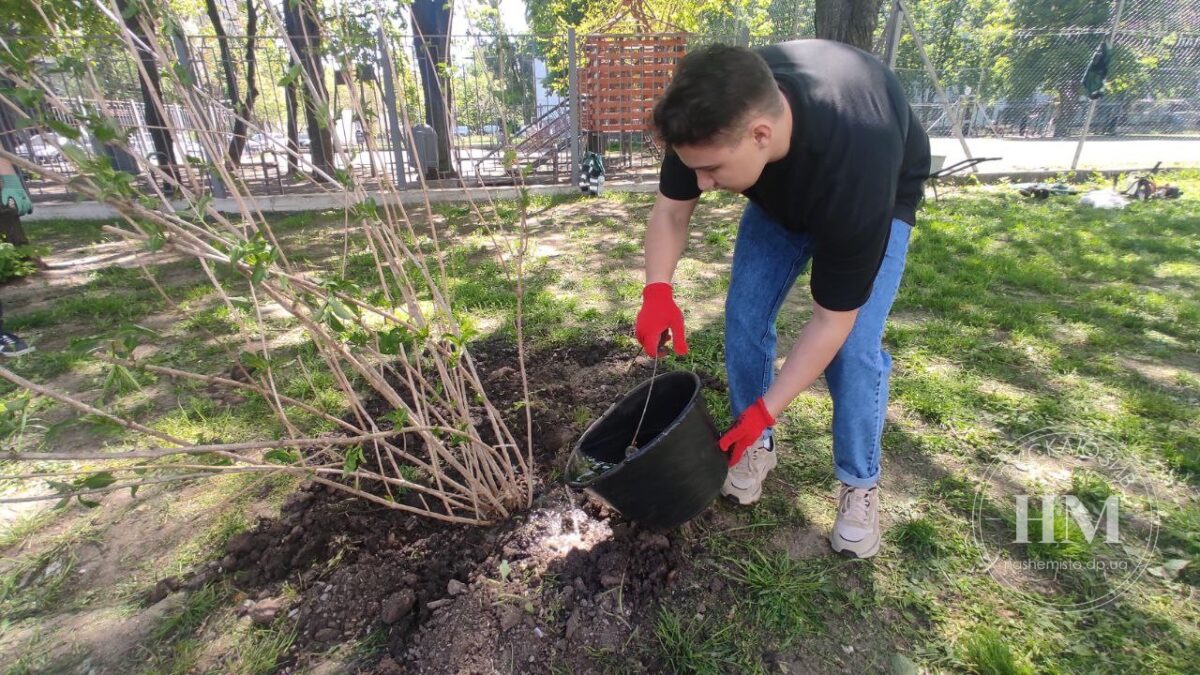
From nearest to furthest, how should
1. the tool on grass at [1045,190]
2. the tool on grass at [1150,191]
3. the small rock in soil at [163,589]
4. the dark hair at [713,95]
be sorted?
the dark hair at [713,95], the small rock in soil at [163,589], the tool on grass at [1150,191], the tool on grass at [1045,190]

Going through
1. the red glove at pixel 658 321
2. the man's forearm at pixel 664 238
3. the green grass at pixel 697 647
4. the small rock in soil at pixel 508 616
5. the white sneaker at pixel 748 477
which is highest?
the man's forearm at pixel 664 238

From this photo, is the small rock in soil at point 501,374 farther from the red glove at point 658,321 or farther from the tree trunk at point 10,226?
the tree trunk at point 10,226

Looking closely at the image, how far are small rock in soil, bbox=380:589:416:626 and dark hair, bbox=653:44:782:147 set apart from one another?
137 centimetres

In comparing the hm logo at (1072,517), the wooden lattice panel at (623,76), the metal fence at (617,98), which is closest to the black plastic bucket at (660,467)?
the hm logo at (1072,517)

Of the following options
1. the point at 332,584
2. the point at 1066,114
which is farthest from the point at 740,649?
the point at 1066,114

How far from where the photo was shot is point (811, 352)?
1410 mm

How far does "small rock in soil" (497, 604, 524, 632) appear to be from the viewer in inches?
58.9

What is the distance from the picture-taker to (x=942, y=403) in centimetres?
242

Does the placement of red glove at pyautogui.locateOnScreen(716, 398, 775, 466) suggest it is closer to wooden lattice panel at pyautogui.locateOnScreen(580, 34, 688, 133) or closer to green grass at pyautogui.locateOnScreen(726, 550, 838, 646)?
green grass at pyautogui.locateOnScreen(726, 550, 838, 646)

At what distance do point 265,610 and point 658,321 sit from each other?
1.39m

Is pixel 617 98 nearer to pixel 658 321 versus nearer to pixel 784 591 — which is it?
pixel 658 321

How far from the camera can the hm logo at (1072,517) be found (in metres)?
1.76

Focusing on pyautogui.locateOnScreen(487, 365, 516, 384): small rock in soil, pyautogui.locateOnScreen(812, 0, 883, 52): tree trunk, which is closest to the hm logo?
pyautogui.locateOnScreen(487, 365, 516, 384): small rock in soil

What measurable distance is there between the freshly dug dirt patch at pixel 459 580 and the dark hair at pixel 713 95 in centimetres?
113
